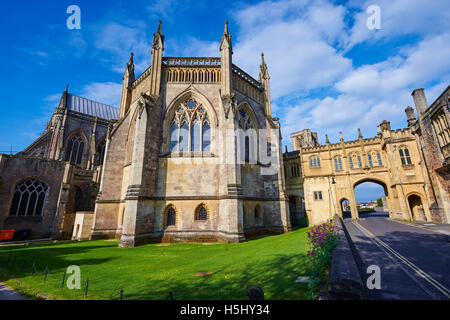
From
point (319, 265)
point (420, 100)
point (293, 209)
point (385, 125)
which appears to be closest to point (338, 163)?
point (385, 125)

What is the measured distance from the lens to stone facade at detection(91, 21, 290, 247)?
14.8 meters

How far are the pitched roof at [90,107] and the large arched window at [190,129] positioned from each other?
2342cm

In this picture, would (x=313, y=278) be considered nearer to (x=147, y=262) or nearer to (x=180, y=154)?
(x=147, y=262)

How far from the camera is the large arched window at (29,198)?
66.5 feet

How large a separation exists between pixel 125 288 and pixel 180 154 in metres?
11.8

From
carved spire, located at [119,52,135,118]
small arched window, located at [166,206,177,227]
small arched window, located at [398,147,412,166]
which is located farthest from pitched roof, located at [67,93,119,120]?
small arched window, located at [398,147,412,166]

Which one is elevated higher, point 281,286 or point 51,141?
point 51,141

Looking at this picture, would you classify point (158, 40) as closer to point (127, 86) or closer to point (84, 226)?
point (127, 86)

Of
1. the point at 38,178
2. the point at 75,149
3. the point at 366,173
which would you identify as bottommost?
the point at 38,178

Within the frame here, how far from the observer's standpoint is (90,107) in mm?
37062

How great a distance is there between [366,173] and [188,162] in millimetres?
25039
